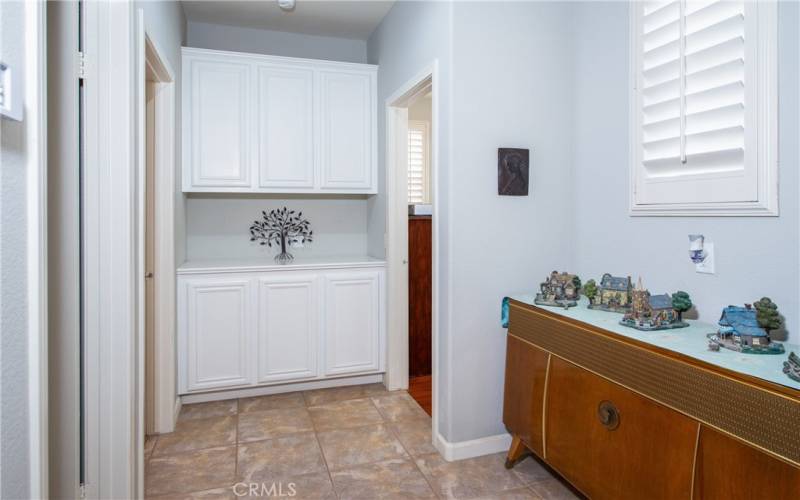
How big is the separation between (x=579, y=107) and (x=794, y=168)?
1.15m

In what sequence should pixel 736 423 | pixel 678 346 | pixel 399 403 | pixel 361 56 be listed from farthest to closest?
pixel 361 56 → pixel 399 403 → pixel 678 346 → pixel 736 423

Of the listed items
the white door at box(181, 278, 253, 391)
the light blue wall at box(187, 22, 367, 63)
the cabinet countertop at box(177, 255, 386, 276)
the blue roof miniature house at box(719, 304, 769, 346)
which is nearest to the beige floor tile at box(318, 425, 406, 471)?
the white door at box(181, 278, 253, 391)

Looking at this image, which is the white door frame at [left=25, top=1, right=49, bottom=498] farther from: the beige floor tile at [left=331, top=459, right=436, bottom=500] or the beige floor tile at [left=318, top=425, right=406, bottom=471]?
the beige floor tile at [left=318, top=425, right=406, bottom=471]

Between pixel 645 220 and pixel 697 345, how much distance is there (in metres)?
0.75

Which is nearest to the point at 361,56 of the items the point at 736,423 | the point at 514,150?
the point at 514,150

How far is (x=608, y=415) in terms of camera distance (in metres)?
1.71

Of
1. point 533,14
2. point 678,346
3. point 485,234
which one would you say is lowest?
point 678,346

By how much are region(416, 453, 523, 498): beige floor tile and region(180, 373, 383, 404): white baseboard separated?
3.73 ft

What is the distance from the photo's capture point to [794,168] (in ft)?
5.00

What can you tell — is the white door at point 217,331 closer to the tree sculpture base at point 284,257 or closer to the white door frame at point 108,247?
the tree sculpture base at point 284,257

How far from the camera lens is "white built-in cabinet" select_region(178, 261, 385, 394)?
10.1ft

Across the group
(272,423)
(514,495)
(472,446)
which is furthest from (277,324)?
(514,495)

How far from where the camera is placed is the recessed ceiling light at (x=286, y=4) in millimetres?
3123

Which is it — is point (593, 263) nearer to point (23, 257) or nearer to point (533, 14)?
point (533, 14)
